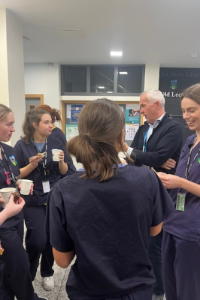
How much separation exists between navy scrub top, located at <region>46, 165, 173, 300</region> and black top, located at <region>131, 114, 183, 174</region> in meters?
0.82

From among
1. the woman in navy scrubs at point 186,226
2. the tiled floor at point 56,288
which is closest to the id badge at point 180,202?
the woman in navy scrubs at point 186,226

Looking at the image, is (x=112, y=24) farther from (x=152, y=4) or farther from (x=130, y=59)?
(x=130, y=59)

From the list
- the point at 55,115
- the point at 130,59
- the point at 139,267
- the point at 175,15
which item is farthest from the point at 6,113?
the point at 130,59

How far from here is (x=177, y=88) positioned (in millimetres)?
5832

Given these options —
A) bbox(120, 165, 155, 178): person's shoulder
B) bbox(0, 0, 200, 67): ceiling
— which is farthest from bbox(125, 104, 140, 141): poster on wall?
→ bbox(120, 165, 155, 178): person's shoulder

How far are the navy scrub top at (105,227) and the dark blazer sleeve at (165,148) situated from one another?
0.81 meters

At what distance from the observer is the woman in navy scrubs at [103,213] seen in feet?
2.49

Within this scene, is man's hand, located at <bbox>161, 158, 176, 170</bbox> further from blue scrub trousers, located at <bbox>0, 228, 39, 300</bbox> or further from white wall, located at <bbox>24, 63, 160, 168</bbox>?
white wall, located at <bbox>24, 63, 160, 168</bbox>

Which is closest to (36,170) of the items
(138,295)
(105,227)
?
(105,227)

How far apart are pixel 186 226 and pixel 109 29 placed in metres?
3.32

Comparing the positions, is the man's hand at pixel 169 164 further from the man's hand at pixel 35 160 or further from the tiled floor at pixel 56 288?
the tiled floor at pixel 56 288

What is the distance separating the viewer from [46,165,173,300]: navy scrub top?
0.76 m

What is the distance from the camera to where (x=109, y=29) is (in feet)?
11.2

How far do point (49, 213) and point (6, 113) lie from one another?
1.03 meters
